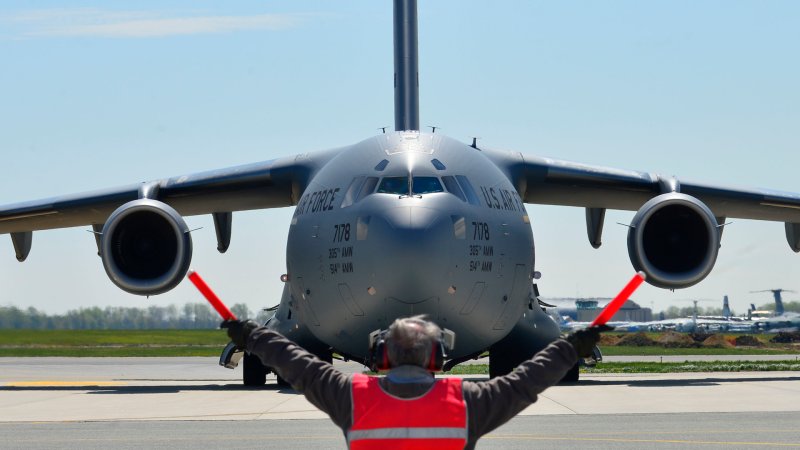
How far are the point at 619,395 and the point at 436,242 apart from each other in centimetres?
573

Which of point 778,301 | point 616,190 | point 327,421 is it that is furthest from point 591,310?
point 327,421

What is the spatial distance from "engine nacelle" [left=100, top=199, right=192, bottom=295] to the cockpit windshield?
15.1ft

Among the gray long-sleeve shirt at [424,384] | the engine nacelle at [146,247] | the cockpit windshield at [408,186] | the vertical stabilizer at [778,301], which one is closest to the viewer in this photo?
the gray long-sleeve shirt at [424,384]

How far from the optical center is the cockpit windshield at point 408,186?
40.5 ft

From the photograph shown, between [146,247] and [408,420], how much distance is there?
43.2ft

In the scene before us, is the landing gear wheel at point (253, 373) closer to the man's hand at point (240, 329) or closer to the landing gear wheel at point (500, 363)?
the landing gear wheel at point (500, 363)

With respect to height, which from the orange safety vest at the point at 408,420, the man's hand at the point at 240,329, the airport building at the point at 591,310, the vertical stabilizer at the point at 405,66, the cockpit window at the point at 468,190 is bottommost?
the airport building at the point at 591,310

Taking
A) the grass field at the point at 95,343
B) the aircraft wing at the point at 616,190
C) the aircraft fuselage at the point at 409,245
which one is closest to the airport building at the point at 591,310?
the grass field at the point at 95,343

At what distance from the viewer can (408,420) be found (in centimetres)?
408

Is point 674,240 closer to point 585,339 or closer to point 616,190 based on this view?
point 616,190

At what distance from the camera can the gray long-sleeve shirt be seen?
417 centimetres

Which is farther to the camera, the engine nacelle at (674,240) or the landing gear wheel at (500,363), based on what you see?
the landing gear wheel at (500,363)

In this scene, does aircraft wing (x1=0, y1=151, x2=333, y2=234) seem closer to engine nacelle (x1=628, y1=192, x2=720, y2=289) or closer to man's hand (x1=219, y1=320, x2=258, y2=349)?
engine nacelle (x1=628, y1=192, x2=720, y2=289)

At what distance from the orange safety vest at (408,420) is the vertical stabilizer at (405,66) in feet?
46.2
